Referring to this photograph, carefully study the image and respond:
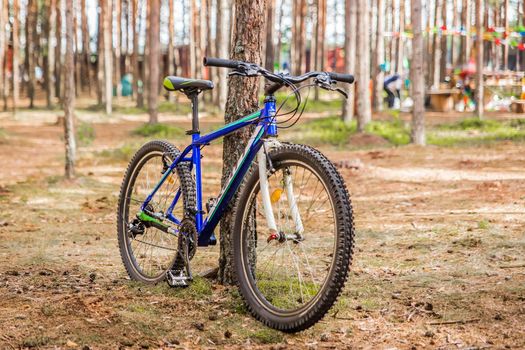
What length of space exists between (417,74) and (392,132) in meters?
2.39

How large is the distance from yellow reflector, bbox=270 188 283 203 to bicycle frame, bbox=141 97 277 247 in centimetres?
24

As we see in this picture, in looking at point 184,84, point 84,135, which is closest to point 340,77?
point 184,84

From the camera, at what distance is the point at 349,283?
15.8ft

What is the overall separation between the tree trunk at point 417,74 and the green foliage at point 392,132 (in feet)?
2.17

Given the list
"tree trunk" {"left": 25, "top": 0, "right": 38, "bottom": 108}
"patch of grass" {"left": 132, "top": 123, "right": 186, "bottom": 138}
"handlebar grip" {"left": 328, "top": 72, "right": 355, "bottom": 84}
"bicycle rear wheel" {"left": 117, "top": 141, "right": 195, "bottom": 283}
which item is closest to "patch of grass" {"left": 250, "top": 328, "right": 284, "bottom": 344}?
"bicycle rear wheel" {"left": 117, "top": 141, "right": 195, "bottom": 283}

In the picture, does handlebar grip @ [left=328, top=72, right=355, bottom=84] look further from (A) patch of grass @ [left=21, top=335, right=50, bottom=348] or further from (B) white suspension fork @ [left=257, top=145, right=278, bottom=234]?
(A) patch of grass @ [left=21, top=335, right=50, bottom=348]

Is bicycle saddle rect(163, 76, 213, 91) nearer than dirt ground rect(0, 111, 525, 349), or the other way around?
dirt ground rect(0, 111, 525, 349)

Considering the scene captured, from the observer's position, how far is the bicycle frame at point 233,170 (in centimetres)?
384

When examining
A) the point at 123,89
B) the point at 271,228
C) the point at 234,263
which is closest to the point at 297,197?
the point at 271,228

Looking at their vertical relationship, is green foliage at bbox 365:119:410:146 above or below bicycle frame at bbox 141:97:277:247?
below

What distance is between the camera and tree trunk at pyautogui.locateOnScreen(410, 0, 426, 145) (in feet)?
49.3

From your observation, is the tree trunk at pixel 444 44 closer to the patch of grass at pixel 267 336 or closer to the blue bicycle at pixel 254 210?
the blue bicycle at pixel 254 210

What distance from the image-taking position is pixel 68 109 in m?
10.6

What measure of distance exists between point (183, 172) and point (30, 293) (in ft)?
3.96
